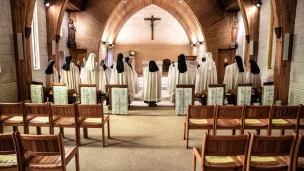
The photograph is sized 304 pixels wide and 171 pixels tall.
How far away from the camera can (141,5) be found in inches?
641

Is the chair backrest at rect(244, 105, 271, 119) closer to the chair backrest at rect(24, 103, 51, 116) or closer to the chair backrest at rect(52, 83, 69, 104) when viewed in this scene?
the chair backrest at rect(24, 103, 51, 116)

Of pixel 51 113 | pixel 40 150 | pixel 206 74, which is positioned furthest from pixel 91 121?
pixel 206 74

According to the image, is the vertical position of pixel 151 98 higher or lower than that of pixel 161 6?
lower

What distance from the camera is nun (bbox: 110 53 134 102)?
7.69m

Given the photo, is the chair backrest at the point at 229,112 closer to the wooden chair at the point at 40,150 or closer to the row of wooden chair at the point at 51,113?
the row of wooden chair at the point at 51,113

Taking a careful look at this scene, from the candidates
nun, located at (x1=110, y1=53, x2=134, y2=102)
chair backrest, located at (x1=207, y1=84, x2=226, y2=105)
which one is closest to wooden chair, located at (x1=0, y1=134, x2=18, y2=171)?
chair backrest, located at (x1=207, y1=84, x2=226, y2=105)

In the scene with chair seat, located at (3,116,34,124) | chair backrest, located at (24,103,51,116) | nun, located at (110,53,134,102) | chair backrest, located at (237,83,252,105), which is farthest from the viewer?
nun, located at (110,53,134,102)

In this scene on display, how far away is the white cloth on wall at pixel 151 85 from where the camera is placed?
8.12m

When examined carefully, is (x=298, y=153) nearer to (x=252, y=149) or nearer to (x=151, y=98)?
(x=252, y=149)

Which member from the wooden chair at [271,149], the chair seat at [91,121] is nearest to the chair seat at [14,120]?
the chair seat at [91,121]

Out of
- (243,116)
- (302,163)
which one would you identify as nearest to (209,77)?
(243,116)

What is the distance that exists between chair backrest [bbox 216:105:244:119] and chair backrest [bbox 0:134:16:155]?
2.94 metres

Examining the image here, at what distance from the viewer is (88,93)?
6.67 meters

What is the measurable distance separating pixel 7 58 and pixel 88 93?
2.44 metres
